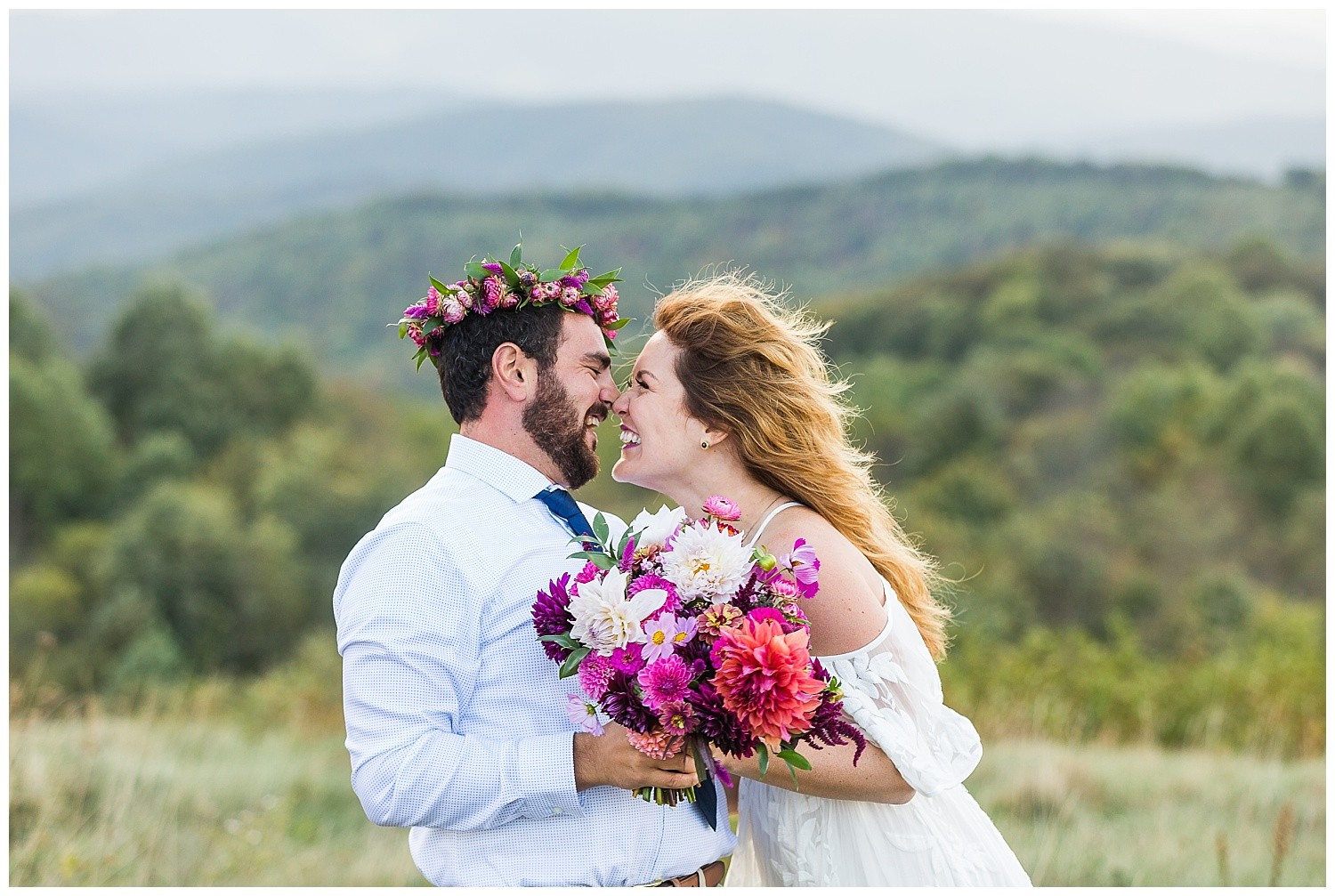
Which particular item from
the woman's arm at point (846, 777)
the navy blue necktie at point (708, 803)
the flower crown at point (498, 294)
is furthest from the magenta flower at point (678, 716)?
the flower crown at point (498, 294)

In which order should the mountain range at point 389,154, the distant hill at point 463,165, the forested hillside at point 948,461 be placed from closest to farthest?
the forested hillside at point 948,461 → the mountain range at point 389,154 → the distant hill at point 463,165

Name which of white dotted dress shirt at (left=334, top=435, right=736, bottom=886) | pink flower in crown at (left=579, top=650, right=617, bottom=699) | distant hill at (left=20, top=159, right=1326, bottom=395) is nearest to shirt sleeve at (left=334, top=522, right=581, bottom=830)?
white dotted dress shirt at (left=334, top=435, right=736, bottom=886)

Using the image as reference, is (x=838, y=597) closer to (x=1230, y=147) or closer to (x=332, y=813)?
(x=332, y=813)

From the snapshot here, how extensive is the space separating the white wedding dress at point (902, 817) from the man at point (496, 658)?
253 millimetres

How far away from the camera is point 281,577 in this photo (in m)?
36.3

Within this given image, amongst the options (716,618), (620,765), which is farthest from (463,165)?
(716,618)

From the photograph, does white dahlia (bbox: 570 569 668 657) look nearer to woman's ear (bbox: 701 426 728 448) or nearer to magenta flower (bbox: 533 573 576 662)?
magenta flower (bbox: 533 573 576 662)

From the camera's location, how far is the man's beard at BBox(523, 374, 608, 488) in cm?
373

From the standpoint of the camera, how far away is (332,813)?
825 centimetres

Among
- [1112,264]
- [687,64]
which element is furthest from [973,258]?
[687,64]

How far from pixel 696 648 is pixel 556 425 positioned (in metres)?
1.17

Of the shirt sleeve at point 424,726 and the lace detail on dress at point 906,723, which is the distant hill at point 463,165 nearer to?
the lace detail on dress at point 906,723

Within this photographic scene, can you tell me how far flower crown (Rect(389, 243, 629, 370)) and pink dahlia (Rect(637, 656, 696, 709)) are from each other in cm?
147

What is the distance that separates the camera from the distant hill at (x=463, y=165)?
7344 centimetres
